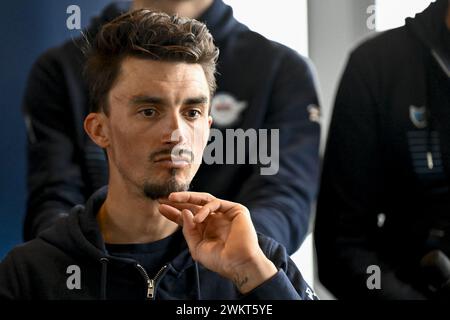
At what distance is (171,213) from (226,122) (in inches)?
9.5

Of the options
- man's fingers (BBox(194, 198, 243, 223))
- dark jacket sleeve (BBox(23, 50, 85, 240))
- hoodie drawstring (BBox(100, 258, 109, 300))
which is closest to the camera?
man's fingers (BBox(194, 198, 243, 223))

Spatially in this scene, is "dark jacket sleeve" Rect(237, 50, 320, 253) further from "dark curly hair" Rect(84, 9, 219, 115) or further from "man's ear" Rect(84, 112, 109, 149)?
"man's ear" Rect(84, 112, 109, 149)

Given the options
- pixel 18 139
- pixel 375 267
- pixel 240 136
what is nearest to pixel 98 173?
pixel 18 139

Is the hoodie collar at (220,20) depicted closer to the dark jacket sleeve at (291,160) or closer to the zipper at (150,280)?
the dark jacket sleeve at (291,160)

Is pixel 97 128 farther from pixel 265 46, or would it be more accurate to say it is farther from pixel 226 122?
pixel 265 46

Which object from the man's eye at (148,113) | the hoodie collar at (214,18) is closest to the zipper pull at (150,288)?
the man's eye at (148,113)

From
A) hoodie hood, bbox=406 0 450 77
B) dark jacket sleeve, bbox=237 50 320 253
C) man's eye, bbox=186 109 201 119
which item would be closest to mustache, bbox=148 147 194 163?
man's eye, bbox=186 109 201 119

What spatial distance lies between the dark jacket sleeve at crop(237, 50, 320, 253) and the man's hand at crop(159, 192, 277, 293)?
0.15m

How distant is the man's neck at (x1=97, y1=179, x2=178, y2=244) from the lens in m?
1.38

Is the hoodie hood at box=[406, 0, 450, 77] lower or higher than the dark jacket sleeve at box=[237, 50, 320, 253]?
higher

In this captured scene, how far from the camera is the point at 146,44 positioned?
52.7 inches

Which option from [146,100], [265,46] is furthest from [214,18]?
[146,100]

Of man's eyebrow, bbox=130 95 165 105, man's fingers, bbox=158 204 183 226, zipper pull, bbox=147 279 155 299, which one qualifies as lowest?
zipper pull, bbox=147 279 155 299

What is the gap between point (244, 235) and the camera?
1.28 m
